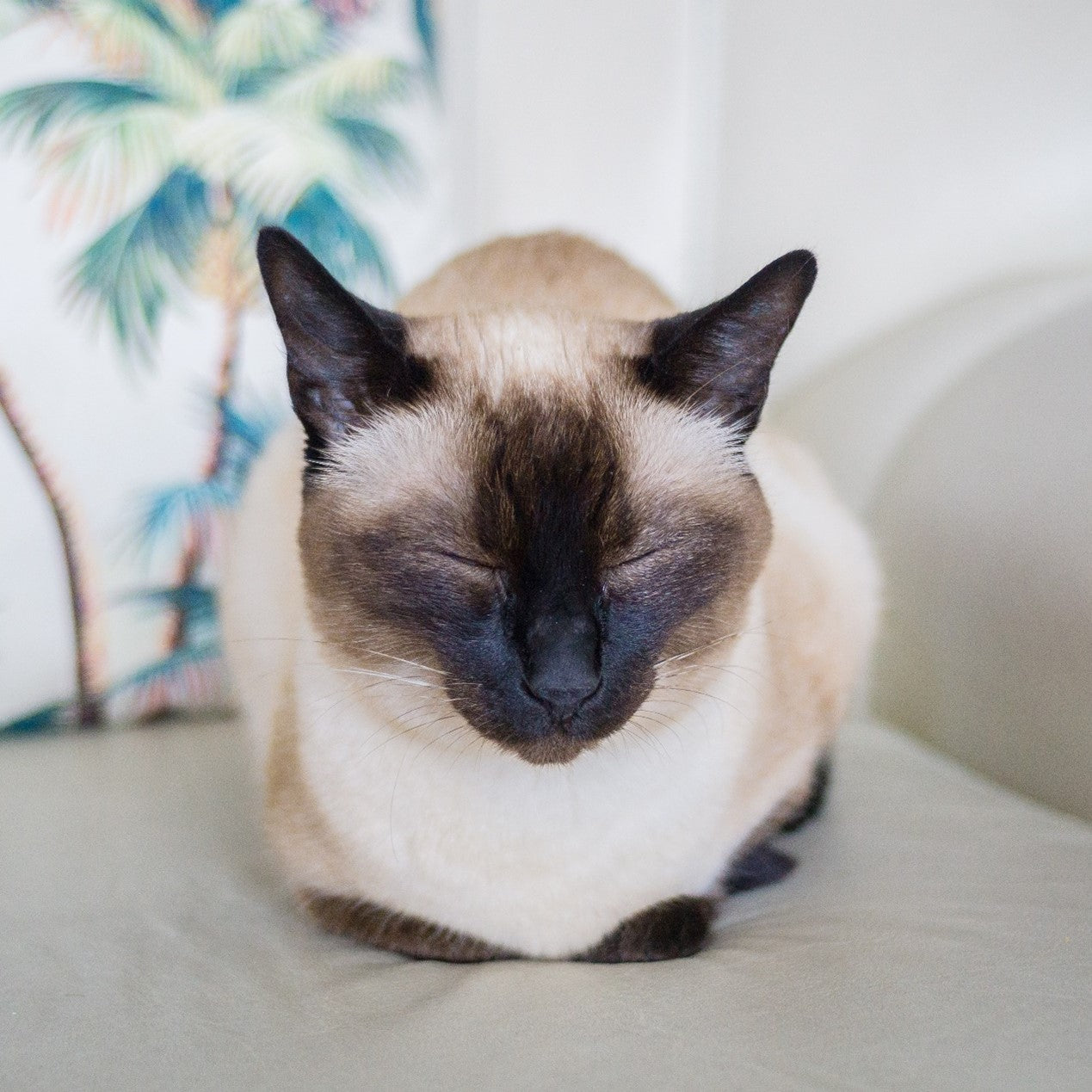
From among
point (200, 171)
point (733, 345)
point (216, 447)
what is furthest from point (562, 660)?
point (200, 171)

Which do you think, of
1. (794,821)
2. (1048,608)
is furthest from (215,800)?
(1048,608)

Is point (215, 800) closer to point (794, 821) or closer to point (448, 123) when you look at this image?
point (794, 821)

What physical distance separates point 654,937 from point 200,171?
166cm

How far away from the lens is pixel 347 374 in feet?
3.72

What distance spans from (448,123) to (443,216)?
20cm

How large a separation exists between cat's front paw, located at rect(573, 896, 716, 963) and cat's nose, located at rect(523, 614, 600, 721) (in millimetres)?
418

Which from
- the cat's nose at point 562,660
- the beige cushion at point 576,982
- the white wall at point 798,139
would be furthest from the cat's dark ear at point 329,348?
the white wall at point 798,139

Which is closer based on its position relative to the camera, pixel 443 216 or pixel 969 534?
pixel 969 534

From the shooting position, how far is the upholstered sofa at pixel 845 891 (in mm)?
1020

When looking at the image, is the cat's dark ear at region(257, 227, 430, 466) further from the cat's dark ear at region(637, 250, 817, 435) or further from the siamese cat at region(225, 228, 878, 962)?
the cat's dark ear at region(637, 250, 817, 435)

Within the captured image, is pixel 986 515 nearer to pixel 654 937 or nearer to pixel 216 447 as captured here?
pixel 654 937

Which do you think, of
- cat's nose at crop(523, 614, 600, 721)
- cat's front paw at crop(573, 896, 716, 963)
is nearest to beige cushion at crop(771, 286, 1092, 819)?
cat's front paw at crop(573, 896, 716, 963)

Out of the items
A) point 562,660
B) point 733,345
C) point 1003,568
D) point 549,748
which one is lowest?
point 1003,568

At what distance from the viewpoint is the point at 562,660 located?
0.97 meters
